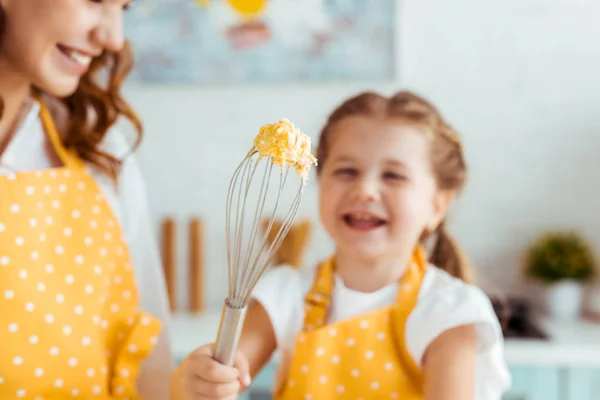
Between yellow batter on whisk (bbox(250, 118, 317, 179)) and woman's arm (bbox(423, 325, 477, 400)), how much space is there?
0.36 metres

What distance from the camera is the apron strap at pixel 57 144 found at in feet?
2.95

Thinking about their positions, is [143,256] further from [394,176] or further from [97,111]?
[394,176]

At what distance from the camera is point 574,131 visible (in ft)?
6.48

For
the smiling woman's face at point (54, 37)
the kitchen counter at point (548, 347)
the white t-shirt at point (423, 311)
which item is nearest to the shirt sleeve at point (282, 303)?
the white t-shirt at point (423, 311)

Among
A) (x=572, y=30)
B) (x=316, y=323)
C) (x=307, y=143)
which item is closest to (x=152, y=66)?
(x=572, y=30)

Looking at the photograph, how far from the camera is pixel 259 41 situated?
2.00m

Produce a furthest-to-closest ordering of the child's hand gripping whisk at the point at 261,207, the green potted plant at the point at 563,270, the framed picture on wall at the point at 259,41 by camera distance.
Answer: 1. the framed picture on wall at the point at 259,41
2. the green potted plant at the point at 563,270
3. the child's hand gripping whisk at the point at 261,207

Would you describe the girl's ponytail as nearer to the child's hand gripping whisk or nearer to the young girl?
the young girl

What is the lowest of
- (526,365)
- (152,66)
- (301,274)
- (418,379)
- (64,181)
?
(526,365)

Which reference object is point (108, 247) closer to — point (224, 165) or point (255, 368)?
point (255, 368)

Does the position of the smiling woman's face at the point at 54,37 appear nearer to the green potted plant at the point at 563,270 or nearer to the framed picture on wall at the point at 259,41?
the framed picture on wall at the point at 259,41

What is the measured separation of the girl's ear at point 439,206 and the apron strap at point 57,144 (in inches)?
17.9

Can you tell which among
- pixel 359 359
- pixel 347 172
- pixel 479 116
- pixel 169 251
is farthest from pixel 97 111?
pixel 479 116

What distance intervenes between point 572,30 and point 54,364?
164cm
